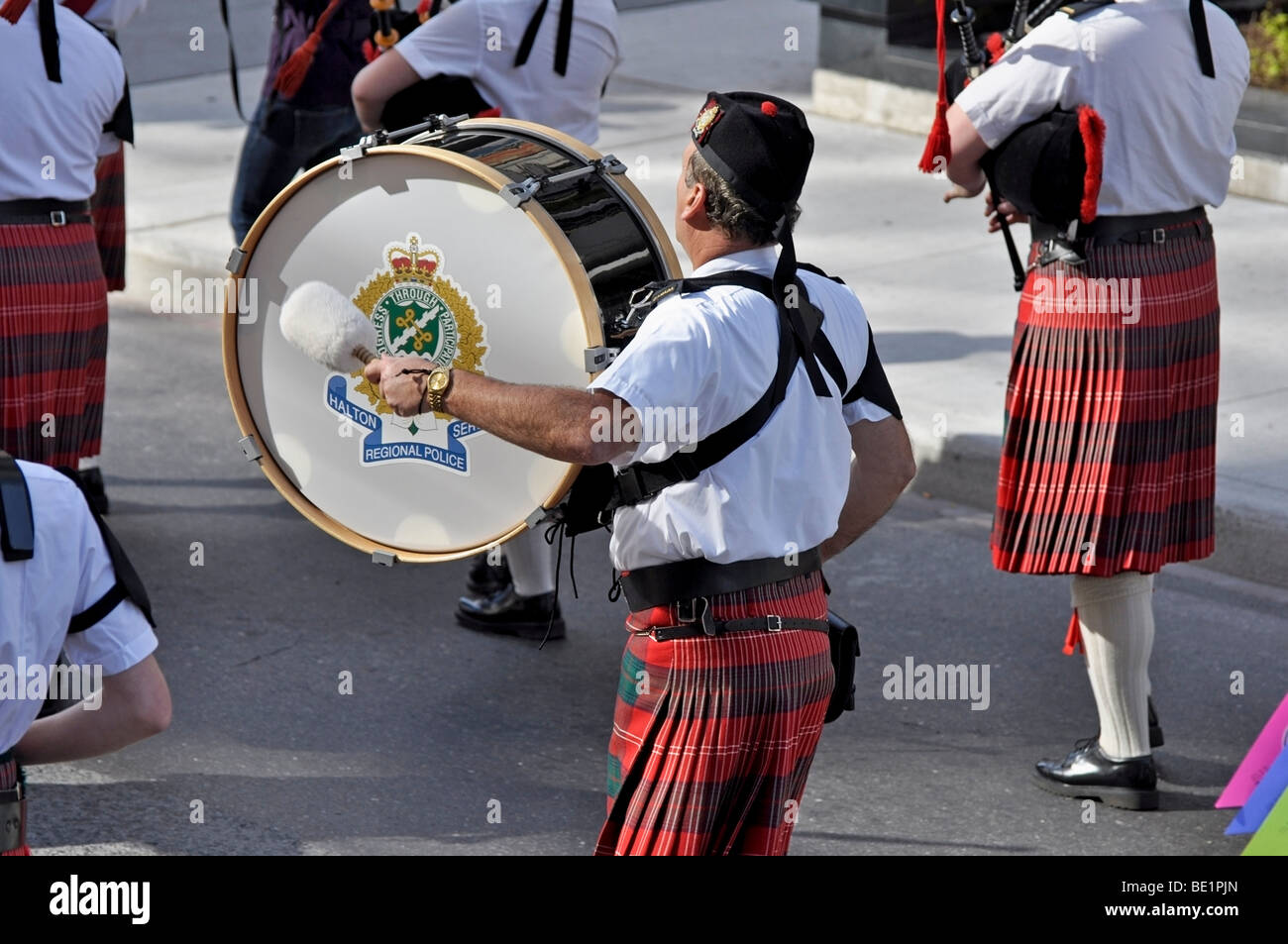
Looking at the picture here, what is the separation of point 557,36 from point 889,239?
3735 millimetres

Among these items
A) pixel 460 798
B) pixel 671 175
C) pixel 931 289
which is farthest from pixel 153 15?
pixel 460 798

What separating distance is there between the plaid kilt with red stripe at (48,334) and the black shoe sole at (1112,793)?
2.91m

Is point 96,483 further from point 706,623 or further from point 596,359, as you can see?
point 706,623

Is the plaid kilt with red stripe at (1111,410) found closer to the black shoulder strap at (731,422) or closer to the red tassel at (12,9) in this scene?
the black shoulder strap at (731,422)

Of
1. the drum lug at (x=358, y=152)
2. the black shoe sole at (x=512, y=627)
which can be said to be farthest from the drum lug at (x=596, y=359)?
the black shoe sole at (x=512, y=627)

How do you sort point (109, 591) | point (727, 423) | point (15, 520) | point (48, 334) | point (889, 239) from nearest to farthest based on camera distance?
point (15, 520) → point (109, 591) → point (727, 423) → point (48, 334) → point (889, 239)

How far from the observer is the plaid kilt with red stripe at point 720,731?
9.91 ft

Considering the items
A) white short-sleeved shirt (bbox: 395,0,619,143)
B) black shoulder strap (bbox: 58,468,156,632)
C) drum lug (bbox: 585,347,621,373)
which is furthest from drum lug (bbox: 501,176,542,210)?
white short-sleeved shirt (bbox: 395,0,619,143)

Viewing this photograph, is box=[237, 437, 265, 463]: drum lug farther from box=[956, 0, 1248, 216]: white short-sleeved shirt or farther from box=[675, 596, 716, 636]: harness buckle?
box=[956, 0, 1248, 216]: white short-sleeved shirt

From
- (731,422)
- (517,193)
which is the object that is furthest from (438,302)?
(731,422)

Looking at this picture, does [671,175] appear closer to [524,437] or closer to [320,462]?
[320,462]

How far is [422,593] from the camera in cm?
575

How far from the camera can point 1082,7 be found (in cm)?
427
